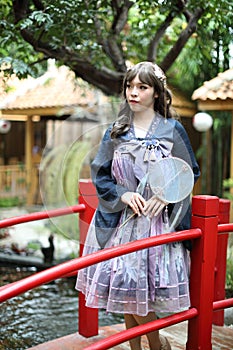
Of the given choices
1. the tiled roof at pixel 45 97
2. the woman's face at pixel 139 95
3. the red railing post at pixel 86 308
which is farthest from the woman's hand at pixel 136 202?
the tiled roof at pixel 45 97

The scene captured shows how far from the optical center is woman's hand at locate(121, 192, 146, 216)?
1.84 m

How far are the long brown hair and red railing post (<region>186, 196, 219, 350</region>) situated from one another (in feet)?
1.31

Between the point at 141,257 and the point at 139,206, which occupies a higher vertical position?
the point at 139,206

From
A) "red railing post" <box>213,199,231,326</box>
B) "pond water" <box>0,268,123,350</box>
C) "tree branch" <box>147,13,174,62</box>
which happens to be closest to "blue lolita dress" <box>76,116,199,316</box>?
"red railing post" <box>213,199,231,326</box>

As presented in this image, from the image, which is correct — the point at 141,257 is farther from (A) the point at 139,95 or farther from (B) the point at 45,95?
(B) the point at 45,95

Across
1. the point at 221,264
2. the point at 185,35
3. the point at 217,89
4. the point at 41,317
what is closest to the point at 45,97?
the point at 217,89

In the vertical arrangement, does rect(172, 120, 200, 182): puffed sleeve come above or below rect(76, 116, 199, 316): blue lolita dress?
above

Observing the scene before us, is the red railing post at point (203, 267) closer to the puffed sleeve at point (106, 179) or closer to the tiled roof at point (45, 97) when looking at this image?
the puffed sleeve at point (106, 179)

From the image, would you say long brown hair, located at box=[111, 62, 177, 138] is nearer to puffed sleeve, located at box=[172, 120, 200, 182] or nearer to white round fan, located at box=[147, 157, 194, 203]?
puffed sleeve, located at box=[172, 120, 200, 182]

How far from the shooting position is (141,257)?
1.91 m

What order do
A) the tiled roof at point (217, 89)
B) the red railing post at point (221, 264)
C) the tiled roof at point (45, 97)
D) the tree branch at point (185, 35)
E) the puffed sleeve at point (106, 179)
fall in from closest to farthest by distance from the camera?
the puffed sleeve at point (106, 179) < the red railing post at point (221, 264) < the tree branch at point (185, 35) < the tiled roof at point (217, 89) < the tiled roof at point (45, 97)

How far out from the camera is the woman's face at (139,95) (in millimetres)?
1916

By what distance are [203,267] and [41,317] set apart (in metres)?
2.70

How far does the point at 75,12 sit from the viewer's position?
408cm
